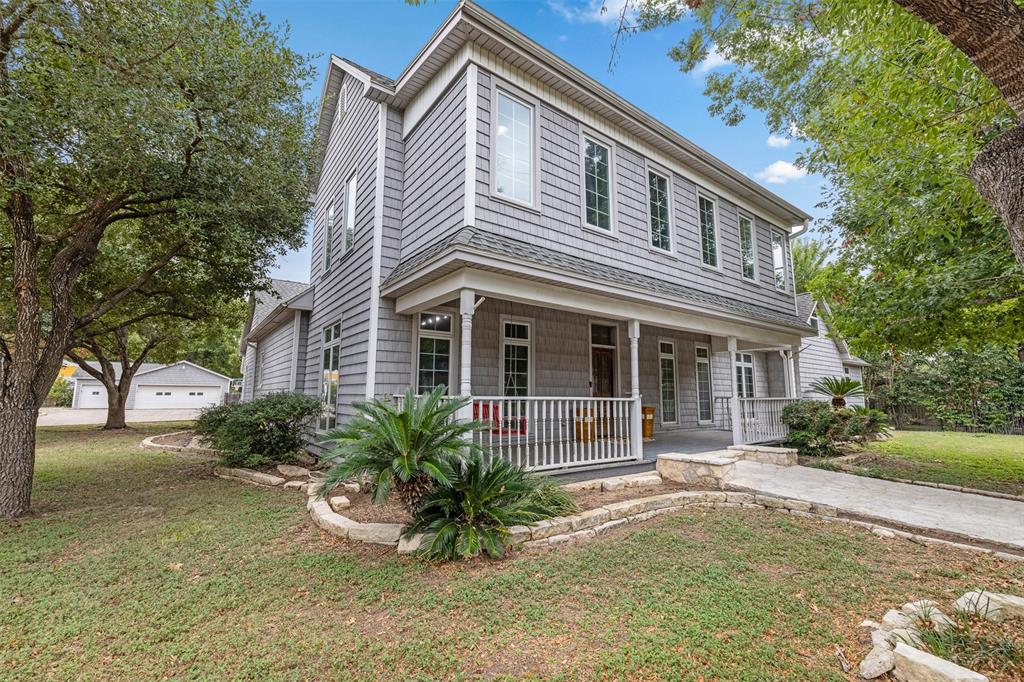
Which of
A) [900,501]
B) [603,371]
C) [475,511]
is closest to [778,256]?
[603,371]

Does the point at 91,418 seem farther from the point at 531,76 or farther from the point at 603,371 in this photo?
the point at 531,76

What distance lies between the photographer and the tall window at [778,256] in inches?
466

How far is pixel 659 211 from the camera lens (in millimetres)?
8977

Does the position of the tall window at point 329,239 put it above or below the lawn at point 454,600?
above

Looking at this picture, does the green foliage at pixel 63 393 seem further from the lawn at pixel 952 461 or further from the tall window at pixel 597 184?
the lawn at pixel 952 461

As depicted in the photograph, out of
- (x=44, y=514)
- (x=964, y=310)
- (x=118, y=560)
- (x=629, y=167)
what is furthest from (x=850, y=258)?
(x=44, y=514)

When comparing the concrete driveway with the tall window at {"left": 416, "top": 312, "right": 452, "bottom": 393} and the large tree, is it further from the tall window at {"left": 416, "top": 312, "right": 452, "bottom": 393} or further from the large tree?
the tall window at {"left": 416, "top": 312, "right": 452, "bottom": 393}

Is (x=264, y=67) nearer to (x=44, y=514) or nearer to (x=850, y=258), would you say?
(x=44, y=514)

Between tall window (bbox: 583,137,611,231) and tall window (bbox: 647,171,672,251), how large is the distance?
1.24m

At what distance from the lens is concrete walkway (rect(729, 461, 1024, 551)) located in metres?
4.27

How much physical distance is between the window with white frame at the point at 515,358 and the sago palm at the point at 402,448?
148 inches

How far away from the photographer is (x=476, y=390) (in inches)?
296

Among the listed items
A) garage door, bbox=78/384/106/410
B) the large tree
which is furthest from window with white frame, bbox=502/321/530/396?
garage door, bbox=78/384/106/410

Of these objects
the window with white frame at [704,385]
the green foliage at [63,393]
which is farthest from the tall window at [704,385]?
the green foliage at [63,393]
